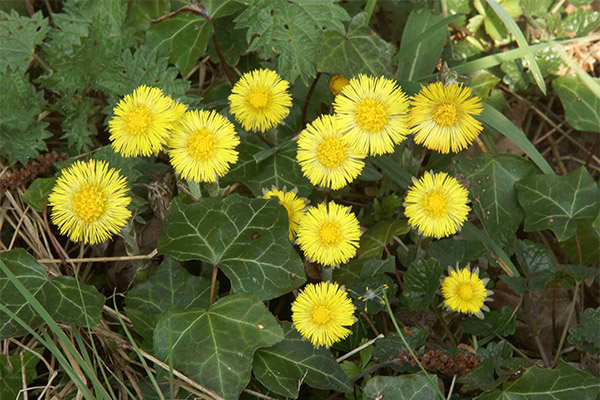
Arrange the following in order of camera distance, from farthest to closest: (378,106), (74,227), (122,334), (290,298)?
(290,298)
(122,334)
(378,106)
(74,227)

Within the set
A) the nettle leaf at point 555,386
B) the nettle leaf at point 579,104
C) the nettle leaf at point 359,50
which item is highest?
the nettle leaf at point 579,104

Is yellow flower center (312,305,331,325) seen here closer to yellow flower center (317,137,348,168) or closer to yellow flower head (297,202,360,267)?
yellow flower head (297,202,360,267)

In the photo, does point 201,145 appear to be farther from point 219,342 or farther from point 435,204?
point 435,204

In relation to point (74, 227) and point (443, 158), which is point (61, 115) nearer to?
point (74, 227)

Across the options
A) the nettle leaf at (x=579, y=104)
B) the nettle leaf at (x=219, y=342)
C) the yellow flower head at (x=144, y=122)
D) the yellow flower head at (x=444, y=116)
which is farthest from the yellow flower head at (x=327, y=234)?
the nettle leaf at (x=579, y=104)

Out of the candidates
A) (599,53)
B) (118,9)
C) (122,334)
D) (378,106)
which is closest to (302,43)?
(378,106)

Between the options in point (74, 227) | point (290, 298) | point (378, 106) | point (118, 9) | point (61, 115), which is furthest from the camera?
point (61, 115)

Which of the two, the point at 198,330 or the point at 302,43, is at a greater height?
the point at 302,43

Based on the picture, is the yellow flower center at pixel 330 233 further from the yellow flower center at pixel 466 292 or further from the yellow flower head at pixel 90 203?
the yellow flower head at pixel 90 203
